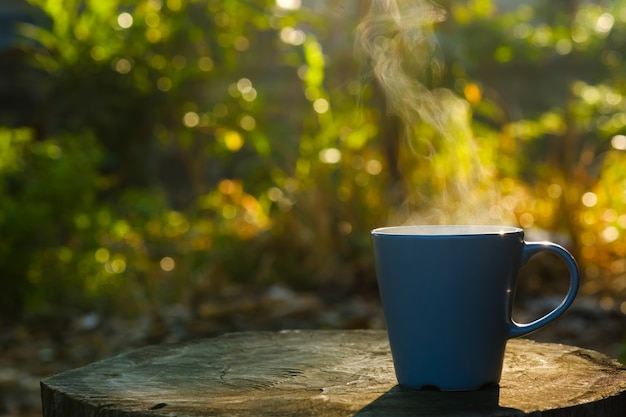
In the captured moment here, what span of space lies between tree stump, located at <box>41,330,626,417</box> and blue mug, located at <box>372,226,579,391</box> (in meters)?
0.03

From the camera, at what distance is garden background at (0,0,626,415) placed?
314 cm

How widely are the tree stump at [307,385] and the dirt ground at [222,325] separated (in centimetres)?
167

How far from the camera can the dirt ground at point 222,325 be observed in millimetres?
2881

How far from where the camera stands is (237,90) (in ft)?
12.6

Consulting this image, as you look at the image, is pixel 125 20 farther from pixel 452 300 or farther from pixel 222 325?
pixel 452 300

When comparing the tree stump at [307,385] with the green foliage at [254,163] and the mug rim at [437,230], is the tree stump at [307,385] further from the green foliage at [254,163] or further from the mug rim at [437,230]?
the green foliage at [254,163]

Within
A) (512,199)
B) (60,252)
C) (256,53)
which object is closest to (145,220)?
(60,252)

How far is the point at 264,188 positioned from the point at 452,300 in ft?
8.58

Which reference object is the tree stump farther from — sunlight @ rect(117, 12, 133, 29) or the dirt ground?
sunlight @ rect(117, 12, 133, 29)

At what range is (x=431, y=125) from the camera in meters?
3.38

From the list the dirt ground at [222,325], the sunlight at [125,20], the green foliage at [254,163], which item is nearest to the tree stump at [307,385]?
the dirt ground at [222,325]

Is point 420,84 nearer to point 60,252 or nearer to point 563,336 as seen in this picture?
point 563,336

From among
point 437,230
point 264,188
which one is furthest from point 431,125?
point 437,230

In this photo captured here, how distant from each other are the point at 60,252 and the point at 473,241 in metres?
2.79
